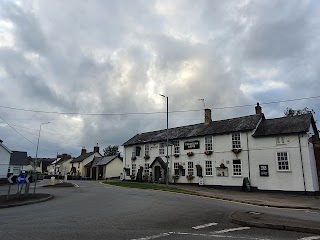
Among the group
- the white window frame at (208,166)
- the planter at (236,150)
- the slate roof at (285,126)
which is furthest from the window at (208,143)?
the slate roof at (285,126)

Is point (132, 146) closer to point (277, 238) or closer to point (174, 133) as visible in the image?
point (174, 133)

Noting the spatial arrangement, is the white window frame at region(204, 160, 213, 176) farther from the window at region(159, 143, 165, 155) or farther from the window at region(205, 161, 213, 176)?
the window at region(159, 143, 165, 155)

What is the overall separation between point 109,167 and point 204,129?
30.2 meters

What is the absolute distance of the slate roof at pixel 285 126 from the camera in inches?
1038

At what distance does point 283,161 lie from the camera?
26.7 metres

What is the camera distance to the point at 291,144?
26547 mm

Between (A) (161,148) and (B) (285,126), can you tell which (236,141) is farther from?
(A) (161,148)

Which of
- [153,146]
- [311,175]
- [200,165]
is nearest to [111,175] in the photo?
[153,146]

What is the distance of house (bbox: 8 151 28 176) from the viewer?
51031mm

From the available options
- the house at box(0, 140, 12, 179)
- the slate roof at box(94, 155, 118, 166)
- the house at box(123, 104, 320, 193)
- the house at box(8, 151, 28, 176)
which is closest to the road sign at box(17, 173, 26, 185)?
the house at box(123, 104, 320, 193)

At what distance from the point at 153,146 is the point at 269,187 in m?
18.3

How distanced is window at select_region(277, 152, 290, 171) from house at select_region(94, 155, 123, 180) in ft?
130

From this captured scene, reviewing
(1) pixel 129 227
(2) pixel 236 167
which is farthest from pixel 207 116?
(1) pixel 129 227

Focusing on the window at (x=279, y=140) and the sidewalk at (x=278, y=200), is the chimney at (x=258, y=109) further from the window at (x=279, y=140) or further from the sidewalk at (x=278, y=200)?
the sidewalk at (x=278, y=200)
